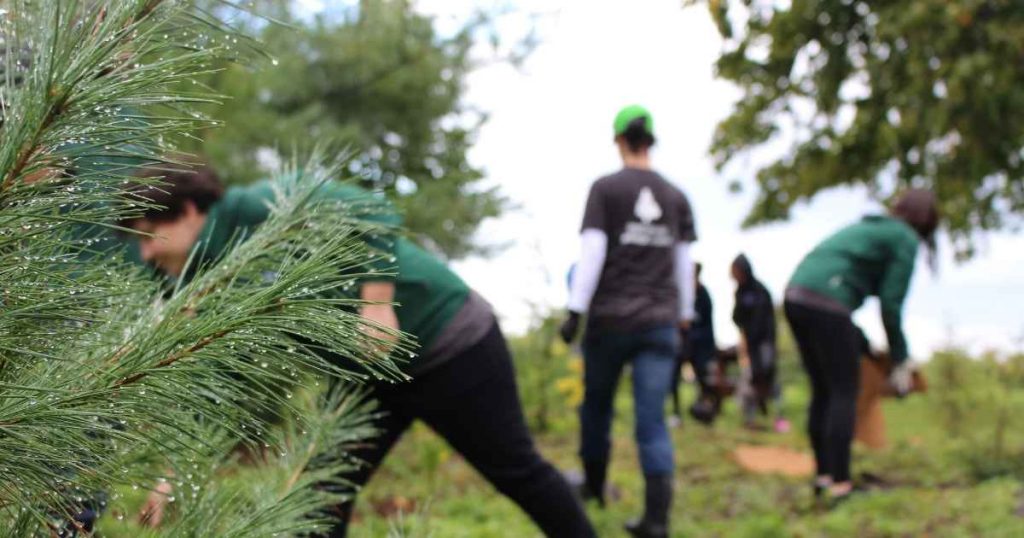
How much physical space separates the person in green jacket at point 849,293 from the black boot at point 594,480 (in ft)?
3.88

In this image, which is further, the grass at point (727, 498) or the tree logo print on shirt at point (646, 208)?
the grass at point (727, 498)

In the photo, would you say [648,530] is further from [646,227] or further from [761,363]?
[761,363]

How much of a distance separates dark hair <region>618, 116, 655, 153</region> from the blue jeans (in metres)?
0.80

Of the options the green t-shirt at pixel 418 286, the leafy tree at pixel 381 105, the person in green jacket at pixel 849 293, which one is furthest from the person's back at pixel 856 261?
the leafy tree at pixel 381 105

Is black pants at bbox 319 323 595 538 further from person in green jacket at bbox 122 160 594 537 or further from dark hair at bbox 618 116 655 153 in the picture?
dark hair at bbox 618 116 655 153

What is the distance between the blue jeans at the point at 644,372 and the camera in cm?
400

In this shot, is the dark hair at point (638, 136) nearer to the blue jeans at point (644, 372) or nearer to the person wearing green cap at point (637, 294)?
the person wearing green cap at point (637, 294)

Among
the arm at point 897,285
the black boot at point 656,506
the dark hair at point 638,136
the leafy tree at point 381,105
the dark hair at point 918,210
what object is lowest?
the black boot at point 656,506

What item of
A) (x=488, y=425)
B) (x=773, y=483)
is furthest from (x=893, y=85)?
(x=488, y=425)

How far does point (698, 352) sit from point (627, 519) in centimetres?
511

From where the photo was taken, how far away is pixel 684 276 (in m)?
4.29

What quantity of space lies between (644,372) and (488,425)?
1448 millimetres

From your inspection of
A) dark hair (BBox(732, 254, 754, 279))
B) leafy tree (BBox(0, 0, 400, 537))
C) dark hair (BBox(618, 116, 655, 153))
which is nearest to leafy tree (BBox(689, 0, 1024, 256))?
dark hair (BBox(732, 254, 754, 279))

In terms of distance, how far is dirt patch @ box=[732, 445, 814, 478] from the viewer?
7070 mm
